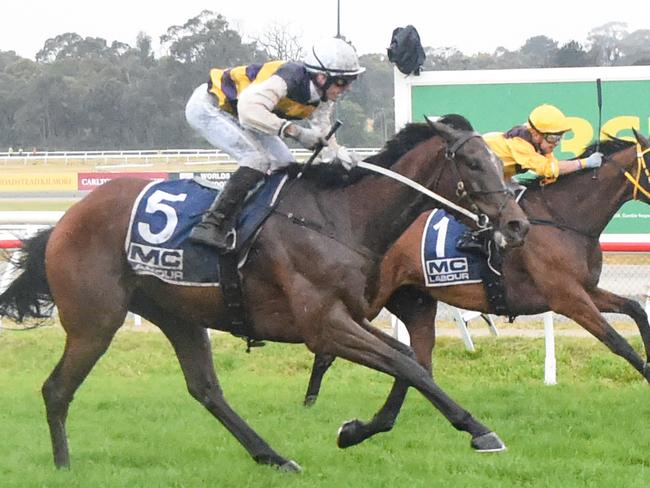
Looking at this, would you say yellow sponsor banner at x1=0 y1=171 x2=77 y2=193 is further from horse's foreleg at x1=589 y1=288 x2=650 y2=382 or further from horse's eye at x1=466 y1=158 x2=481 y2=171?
horse's eye at x1=466 y1=158 x2=481 y2=171

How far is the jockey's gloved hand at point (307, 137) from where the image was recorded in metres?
4.73

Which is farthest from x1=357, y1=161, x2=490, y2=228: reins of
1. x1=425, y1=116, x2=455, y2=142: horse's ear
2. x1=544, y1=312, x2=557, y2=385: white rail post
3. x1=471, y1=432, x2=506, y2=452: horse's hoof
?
x1=544, y1=312, x2=557, y2=385: white rail post

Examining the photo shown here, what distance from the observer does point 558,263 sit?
6309 mm

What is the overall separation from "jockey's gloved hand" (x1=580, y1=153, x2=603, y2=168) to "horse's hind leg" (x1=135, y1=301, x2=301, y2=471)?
104 inches

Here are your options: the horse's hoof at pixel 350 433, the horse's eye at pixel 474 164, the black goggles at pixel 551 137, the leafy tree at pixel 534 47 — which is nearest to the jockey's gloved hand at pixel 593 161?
the black goggles at pixel 551 137

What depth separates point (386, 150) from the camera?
4988 mm

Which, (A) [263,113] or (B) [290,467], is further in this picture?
(B) [290,467]

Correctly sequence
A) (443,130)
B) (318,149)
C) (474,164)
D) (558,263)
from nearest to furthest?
(474,164), (443,130), (318,149), (558,263)

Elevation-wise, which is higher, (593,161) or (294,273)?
(593,161)

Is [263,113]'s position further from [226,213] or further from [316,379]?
[316,379]

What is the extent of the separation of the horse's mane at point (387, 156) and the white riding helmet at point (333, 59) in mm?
397

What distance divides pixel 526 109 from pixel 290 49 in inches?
1023

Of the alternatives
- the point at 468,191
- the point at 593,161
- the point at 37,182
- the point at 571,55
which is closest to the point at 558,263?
the point at 593,161

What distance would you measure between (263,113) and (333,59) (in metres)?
0.40
